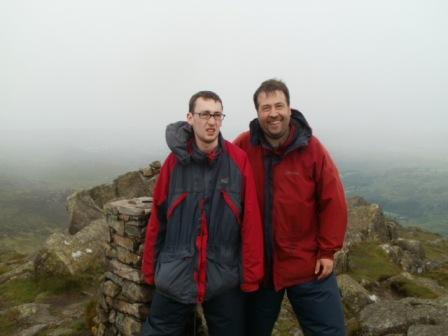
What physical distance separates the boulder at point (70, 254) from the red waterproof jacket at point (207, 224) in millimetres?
11171

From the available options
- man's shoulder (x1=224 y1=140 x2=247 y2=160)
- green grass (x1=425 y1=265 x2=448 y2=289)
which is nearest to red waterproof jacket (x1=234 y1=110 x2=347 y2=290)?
man's shoulder (x1=224 y1=140 x2=247 y2=160)

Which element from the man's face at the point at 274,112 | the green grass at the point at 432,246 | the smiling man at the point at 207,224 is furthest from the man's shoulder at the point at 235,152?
the green grass at the point at 432,246

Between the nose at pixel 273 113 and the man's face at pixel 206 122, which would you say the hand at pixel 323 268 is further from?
the man's face at pixel 206 122

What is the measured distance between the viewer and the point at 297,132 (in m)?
7.86

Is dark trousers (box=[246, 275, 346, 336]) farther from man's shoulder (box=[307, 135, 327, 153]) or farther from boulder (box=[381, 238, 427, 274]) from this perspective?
boulder (box=[381, 238, 427, 274])

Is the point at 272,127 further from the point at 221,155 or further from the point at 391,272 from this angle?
the point at 391,272

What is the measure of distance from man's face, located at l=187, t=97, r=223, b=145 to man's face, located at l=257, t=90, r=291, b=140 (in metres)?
0.87

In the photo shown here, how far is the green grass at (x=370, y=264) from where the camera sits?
2203 centimetres

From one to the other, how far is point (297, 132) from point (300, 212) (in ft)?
5.28

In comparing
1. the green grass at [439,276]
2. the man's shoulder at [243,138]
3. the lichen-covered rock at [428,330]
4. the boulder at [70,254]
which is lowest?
the green grass at [439,276]

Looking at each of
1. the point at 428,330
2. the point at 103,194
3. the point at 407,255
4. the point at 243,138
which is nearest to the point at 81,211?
the point at 103,194

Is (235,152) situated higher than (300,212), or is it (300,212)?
(235,152)

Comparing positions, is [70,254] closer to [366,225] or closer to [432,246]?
[366,225]

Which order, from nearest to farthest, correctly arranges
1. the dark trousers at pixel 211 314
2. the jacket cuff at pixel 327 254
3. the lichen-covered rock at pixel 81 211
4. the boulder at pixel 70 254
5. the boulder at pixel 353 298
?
the jacket cuff at pixel 327 254 < the dark trousers at pixel 211 314 < the boulder at pixel 353 298 < the boulder at pixel 70 254 < the lichen-covered rock at pixel 81 211
